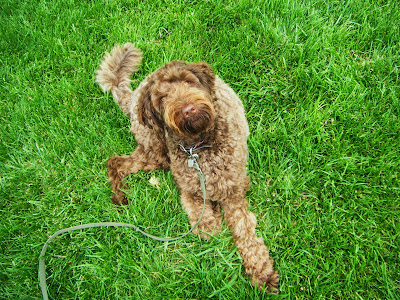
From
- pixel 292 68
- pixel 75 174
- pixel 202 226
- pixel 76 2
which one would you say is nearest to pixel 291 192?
pixel 202 226

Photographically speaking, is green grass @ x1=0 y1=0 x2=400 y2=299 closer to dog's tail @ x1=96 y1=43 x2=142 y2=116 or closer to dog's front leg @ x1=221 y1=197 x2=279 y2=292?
dog's front leg @ x1=221 y1=197 x2=279 y2=292

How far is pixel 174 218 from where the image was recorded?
2973 millimetres

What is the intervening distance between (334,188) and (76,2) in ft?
15.2

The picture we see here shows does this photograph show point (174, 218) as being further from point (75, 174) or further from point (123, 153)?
point (75, 174)

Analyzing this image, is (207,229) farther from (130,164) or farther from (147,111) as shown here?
(147,111)

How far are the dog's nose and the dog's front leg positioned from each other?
1.07 m

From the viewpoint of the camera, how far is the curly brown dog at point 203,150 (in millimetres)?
2406

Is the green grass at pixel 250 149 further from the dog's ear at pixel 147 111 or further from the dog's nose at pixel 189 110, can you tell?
the dog's nose at pixel 189 110

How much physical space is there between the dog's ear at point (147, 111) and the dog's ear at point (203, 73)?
43cm

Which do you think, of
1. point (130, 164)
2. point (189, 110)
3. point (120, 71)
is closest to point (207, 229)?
point (130, 164)

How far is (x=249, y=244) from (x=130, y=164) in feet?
5.33

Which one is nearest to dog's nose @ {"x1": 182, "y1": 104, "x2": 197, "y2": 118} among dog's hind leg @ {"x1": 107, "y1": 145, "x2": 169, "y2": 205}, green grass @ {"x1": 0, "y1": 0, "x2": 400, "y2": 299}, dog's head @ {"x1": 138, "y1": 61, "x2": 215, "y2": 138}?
dog's head @ {"x1": 138, "y1": 61, "x2": 215, "y2": 138}

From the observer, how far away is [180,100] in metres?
2.37

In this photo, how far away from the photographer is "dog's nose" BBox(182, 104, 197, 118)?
2.26 metres
